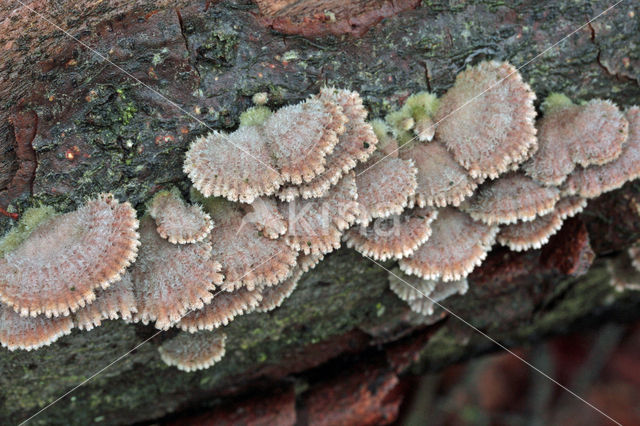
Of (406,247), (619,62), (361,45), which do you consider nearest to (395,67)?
(361,45)

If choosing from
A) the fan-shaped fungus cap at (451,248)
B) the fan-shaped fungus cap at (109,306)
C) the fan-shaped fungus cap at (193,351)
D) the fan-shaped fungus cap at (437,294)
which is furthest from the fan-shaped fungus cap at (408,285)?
the fan-shaped fungus cap at (109,306)

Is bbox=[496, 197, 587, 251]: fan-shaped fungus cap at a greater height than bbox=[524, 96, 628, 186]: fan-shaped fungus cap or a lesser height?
lesser

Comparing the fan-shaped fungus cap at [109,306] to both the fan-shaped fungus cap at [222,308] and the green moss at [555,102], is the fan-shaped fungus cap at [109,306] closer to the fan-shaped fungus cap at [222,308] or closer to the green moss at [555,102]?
the fan-shaped fungus cap at [222,308]

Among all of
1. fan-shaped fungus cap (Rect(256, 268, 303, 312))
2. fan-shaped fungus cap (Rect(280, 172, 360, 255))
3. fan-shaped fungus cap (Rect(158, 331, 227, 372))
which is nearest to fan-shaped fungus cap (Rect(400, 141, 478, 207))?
fan-shaped fungus cap (Rect(280, 172, 360, 255))

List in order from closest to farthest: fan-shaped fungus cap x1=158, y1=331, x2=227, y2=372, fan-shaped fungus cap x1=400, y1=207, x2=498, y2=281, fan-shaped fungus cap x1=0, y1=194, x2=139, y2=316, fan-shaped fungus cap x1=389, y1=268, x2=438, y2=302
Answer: fan-shaped fungus cap x1=0, y1=194, x2=139, y2=316 < fan-shaped fungus cap x1=400, y1=207, x2=498, y2=281 < fan-shaped fungus cap x1=158, y1=331, x2=227, y2=372 < fan-shaped fungus cap x1=389, y1=268, x2=438, y2=302

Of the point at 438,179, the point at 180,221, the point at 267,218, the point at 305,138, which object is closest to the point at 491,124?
the point at 438,179

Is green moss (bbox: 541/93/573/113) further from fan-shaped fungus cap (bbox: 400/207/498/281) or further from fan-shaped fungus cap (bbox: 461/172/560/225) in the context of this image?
fan-shaped fungus cap (bbox: 400/207/498/281)
